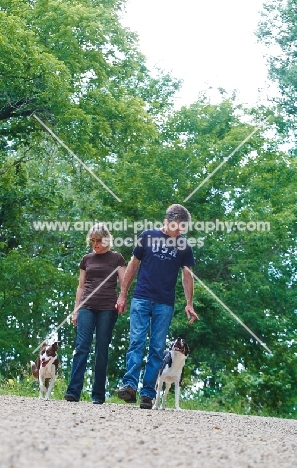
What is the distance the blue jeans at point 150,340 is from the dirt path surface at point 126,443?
1.60 metres

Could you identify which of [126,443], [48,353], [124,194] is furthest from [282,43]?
[126,443]

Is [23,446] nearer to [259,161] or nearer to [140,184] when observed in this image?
[140,184]

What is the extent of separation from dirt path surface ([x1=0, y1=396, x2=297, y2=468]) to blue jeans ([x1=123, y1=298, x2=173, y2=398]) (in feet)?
5.25

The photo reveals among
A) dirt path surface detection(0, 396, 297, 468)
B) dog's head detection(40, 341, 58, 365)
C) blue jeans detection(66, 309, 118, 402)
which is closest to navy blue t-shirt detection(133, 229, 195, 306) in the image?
blue jeans detection(66, 309, 118, 402)

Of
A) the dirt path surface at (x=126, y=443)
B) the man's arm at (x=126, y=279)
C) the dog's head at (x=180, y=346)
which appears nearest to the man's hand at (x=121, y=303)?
the man's arm at (x=126, y=279)

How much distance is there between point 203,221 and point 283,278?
2808mm

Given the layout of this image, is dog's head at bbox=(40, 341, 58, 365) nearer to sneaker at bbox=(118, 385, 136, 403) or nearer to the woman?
the woman

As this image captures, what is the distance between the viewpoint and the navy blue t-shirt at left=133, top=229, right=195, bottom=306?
8.62m

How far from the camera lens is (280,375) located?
17.2 m

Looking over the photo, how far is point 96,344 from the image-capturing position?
352 inches

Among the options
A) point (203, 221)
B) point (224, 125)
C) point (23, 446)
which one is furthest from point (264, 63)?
point (23, 446)

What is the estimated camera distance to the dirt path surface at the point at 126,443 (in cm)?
403

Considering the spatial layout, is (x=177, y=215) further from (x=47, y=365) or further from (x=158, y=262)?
(x=47, y=365)

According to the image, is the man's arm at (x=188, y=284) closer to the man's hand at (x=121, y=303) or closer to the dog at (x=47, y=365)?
the man's hand at (x=121, y=303)
